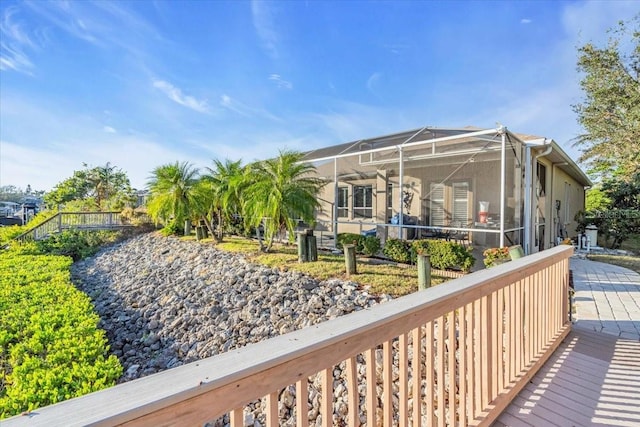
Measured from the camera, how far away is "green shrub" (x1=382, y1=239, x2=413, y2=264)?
717 centimetres

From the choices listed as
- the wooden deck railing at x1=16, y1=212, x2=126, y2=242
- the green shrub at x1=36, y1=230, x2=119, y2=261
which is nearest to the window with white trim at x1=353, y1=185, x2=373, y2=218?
the green shrub at x1=36, y1=230, x2=119, y2=261

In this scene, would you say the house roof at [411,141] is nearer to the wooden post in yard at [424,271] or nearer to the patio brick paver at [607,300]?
the patio brick paver at [607,300]

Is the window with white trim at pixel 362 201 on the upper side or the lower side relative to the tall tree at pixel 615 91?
lower

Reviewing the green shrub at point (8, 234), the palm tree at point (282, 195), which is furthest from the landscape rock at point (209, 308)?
the green shrub at point (8, 234)

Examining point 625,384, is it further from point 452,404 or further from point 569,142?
point 569,142

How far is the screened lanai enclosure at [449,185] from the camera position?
22.7 feet

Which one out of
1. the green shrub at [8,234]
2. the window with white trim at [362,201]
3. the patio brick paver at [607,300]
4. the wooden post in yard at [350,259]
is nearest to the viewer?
the patio brick paver at [607,300]

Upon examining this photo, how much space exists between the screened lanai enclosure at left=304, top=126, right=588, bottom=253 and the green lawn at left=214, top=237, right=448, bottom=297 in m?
1.44

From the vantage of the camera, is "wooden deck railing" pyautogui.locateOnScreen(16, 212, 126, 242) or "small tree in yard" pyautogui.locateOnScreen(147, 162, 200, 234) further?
A: "wooden deck railing" pyautogui.locateOnScreen(16, 212, 126, 242)

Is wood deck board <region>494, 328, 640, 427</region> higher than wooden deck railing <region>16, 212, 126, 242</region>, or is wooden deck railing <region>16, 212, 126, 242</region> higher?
wooden deck railing <region>16, 212, 126, 242</region>

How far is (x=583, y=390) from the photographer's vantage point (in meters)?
2.40

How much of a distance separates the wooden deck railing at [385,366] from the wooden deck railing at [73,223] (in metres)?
17.6

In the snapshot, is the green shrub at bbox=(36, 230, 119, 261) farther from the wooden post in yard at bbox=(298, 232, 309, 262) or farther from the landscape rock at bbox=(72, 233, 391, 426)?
the wooden post in yard at bbox=(298, 232, 309, 262)

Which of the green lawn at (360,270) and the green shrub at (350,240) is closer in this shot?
the green lawn at (360,270)
